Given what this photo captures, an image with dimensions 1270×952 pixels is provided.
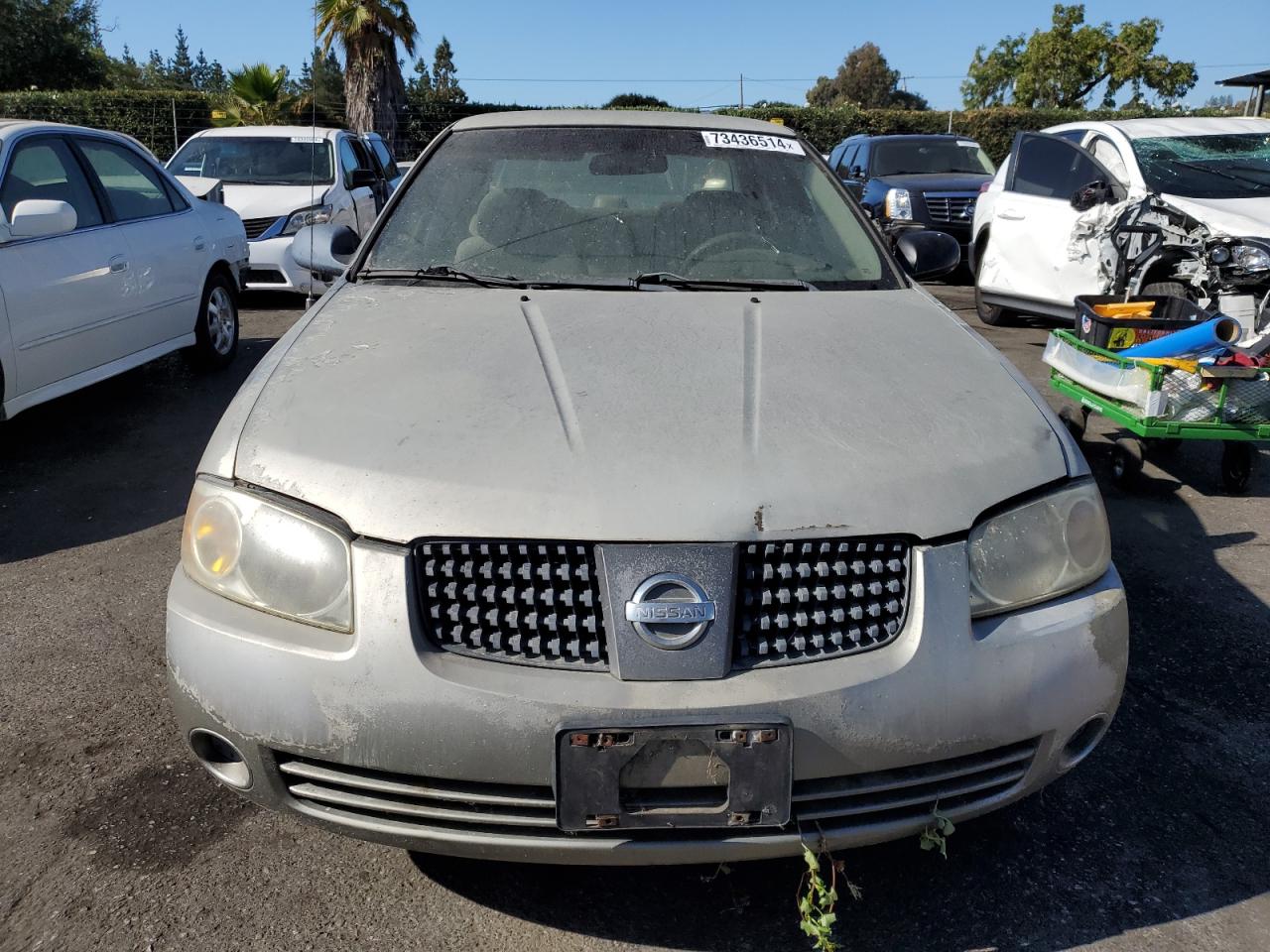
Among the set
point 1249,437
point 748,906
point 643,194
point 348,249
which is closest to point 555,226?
point 643,194

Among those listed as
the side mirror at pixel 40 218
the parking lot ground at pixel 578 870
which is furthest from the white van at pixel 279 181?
the parking lot ground at pixel 578 870

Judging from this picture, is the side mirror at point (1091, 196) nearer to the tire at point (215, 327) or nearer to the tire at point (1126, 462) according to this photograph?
the tire at point (1126, 462)

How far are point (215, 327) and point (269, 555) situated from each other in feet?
18.3

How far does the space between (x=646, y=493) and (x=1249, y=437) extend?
3970 mm

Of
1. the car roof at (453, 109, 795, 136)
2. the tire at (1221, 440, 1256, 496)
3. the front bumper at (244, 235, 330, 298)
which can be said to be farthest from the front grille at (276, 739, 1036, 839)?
the front bumper at (244, 235, 330, 298)

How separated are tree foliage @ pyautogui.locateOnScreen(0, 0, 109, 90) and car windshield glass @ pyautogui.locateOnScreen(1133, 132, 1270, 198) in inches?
1363

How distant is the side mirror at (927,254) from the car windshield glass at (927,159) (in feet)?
32.2

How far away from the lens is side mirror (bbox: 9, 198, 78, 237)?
484 centimetres

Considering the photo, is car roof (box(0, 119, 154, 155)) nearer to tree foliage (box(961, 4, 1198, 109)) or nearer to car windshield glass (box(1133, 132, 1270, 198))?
car windshield glass (box(1133, 132, 1270, 198))

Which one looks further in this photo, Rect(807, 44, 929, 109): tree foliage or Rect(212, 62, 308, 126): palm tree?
Rect(807, 44, 929, 109): tree foliage

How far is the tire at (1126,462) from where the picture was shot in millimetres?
5082

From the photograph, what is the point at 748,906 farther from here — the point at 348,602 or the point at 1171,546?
the point at 1171,546

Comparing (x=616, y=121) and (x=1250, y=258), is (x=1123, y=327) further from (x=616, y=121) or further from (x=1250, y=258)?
(x=616, y=121)

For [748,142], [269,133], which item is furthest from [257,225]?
[748,142]
